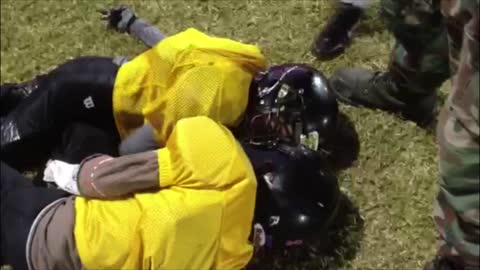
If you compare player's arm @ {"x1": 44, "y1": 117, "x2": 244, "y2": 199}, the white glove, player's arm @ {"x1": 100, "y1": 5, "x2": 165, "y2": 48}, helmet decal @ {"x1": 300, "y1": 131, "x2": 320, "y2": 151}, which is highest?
player's arm @ {"x1": 44, "y1": 117, "x2": 244, "y2": 199}

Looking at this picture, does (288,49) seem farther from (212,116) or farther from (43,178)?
(43,178)

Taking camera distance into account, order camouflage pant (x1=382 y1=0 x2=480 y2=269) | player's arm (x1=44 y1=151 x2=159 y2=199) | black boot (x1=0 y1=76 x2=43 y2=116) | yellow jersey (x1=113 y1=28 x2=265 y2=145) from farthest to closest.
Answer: black boot (x1=0 y1=76 x2=43 y2=116) → yellow jersey (x1=113 y1=28 x2=265 y2=145) → player's arm (x1=44 y1=151 x2=159 y2=199) → camouflage pant (x1=382 y1=0 x2=480 y2=269)

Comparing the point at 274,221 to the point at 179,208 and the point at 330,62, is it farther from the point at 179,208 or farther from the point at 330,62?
the point at 330,62

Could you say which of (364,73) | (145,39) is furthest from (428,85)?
(145,39)

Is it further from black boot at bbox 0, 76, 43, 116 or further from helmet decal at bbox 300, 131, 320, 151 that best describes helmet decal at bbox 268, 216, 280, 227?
black boot at bbox 0, 76, 43, 116

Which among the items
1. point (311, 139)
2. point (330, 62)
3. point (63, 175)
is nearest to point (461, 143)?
point (311, 139)

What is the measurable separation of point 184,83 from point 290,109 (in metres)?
0.35

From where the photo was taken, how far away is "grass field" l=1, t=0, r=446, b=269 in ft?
9.35

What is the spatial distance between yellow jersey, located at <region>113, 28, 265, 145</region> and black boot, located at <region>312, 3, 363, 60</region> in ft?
1.58

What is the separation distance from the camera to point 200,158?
2.51m

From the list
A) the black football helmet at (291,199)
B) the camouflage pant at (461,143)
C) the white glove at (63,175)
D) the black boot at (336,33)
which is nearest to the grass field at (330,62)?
the black boot at (336,33)

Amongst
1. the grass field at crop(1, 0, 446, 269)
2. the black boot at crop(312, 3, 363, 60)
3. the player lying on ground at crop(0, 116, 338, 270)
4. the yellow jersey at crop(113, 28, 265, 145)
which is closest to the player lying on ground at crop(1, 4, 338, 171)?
the yellow jersey at crop(113, 28, 265, 145)

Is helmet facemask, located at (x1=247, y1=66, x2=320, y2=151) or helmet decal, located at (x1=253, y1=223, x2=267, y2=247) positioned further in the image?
helmet facemask, located at (x1=247, y1=66, x2=320, y2=151)

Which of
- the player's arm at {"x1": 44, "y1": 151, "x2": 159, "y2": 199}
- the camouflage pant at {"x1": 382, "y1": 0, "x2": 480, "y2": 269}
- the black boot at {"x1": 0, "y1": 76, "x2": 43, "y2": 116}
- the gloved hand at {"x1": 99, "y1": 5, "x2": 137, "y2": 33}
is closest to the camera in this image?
the camouflage pant at {"x1": 382, "y1": 0, "x2": 480, "y2": 269}
